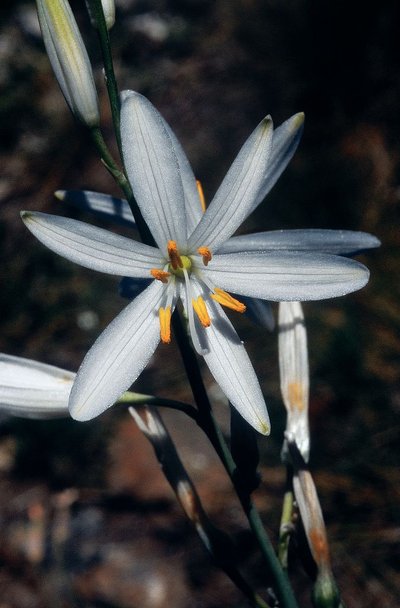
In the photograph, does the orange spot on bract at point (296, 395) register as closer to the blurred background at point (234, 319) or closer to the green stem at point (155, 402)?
the green stem at point (155, 402)

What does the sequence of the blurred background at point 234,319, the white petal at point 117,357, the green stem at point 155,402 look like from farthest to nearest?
1. the blurred background at point 234,319
2. the green stem at point 155,402
3. the white petal at point 117,357

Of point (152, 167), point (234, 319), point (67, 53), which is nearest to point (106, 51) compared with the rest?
point (67, 53)

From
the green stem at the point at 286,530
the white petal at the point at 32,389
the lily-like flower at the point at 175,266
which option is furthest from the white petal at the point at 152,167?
the green stem at the point at 286,530

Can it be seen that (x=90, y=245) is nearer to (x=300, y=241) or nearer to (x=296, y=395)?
(x=300, y=241)

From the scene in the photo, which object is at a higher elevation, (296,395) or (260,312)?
(260,312)

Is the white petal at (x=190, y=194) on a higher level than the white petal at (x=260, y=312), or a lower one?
higher

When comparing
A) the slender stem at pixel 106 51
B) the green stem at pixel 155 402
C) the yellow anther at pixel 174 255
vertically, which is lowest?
the green stem at pixel 155 402

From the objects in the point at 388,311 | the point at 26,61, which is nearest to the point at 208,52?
the point at 26,61

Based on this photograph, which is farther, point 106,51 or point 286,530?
point 286,530
